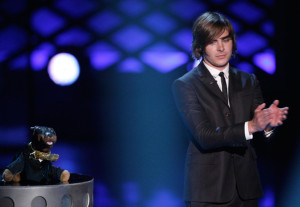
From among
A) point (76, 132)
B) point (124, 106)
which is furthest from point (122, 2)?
point (76, 132)

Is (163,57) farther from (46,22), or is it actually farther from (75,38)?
(46,22)

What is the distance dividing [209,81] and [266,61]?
1.73m

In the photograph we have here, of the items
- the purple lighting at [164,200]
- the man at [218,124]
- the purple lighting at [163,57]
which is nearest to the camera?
the man at [218,124]

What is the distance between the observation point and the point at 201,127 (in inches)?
61.2

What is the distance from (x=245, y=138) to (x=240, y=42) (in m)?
1.90

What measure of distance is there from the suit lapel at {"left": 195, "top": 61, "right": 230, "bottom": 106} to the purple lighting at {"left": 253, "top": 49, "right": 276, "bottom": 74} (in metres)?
1.64

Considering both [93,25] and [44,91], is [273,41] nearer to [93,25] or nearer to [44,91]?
[93,25]

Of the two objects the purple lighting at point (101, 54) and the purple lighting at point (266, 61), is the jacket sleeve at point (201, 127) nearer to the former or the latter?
the purple lighting at point (101, 54)

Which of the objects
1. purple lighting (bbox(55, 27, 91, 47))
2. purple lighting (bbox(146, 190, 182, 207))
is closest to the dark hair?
purple lighting (bbox(146, 190, 182, 207))

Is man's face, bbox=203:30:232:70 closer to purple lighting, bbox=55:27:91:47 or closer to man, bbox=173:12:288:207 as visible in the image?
man, bbox=173:12:288:207

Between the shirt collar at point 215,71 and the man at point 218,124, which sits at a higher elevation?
the shirt collar at point 215,71

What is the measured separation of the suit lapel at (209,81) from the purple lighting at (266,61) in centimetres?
164

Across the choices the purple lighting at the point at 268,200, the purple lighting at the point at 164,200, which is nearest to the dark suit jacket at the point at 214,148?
the purple lighting at the point at 164,200

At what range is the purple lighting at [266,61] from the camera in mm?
3225
